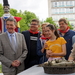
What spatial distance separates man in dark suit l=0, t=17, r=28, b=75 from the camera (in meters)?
3.75

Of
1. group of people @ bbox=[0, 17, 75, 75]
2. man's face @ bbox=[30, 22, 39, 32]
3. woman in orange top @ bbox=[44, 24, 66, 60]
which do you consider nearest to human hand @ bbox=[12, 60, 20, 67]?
group of people @ bbox=[0, 17, 75, 75]

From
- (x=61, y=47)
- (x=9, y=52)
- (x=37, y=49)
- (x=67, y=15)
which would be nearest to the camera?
→ (x=61, y=47)

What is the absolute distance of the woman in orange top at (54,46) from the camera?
3434 millimetres

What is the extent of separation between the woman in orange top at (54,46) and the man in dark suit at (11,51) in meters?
0.54

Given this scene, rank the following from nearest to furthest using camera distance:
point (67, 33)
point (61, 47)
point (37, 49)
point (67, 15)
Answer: point (61, 47)
point (37, 49)
point (67, 33)
point (67, 15)

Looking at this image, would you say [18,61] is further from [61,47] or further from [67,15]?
[67,15]

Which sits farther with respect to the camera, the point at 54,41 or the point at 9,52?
the point at 9,52

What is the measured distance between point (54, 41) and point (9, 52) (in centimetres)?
76

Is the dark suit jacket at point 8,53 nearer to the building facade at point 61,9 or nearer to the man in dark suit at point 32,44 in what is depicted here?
A: the man in dark suit at point 32,44

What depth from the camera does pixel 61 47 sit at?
354 cm

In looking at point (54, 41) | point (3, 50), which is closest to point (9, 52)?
point (3, 50)

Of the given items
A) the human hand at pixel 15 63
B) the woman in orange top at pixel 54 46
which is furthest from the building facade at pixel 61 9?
the woman in orange top at pixel 54 46

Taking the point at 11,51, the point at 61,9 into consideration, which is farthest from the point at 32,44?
the point at 61,9

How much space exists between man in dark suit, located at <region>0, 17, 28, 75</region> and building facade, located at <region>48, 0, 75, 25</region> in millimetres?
76874
